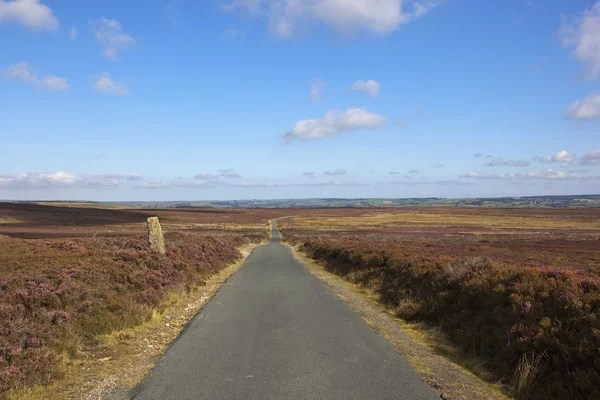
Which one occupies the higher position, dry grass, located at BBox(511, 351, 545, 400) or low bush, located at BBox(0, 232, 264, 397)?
low bush, located at BBox(0, 232, 264, 397)

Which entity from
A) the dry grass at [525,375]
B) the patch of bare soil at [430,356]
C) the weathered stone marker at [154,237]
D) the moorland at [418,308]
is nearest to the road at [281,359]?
the patch of bare soil at [430,356]

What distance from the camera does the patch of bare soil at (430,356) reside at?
21.3 ft

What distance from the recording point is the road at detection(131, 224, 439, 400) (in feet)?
20.0

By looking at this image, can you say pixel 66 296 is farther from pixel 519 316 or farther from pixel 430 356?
pixel 519 316

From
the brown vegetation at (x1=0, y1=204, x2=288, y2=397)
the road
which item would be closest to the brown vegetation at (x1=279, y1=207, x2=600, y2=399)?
the road

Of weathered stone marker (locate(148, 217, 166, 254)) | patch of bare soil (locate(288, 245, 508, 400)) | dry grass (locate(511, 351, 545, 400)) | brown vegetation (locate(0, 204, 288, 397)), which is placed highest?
weathered stone marker (locate(148, 217, 166, 254))

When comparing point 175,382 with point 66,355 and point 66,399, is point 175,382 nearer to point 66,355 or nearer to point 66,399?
point 66,399

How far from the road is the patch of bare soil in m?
0.30

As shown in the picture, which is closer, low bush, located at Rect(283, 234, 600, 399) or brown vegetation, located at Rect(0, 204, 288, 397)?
low bush, located at Rect(283, 234, 600, 399)

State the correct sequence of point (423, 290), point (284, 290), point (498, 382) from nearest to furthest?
point (498, 382) < point (423, 290) < point (284, 290)

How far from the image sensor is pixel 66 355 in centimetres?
752

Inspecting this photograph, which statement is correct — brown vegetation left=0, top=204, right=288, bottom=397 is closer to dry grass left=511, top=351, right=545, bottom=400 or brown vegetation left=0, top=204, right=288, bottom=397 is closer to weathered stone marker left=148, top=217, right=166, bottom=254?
weathered stone marker left=148, top=217, right=166, bottom=254

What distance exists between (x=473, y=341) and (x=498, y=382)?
1.74 metres

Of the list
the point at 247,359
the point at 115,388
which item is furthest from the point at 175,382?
the point at 247,359
